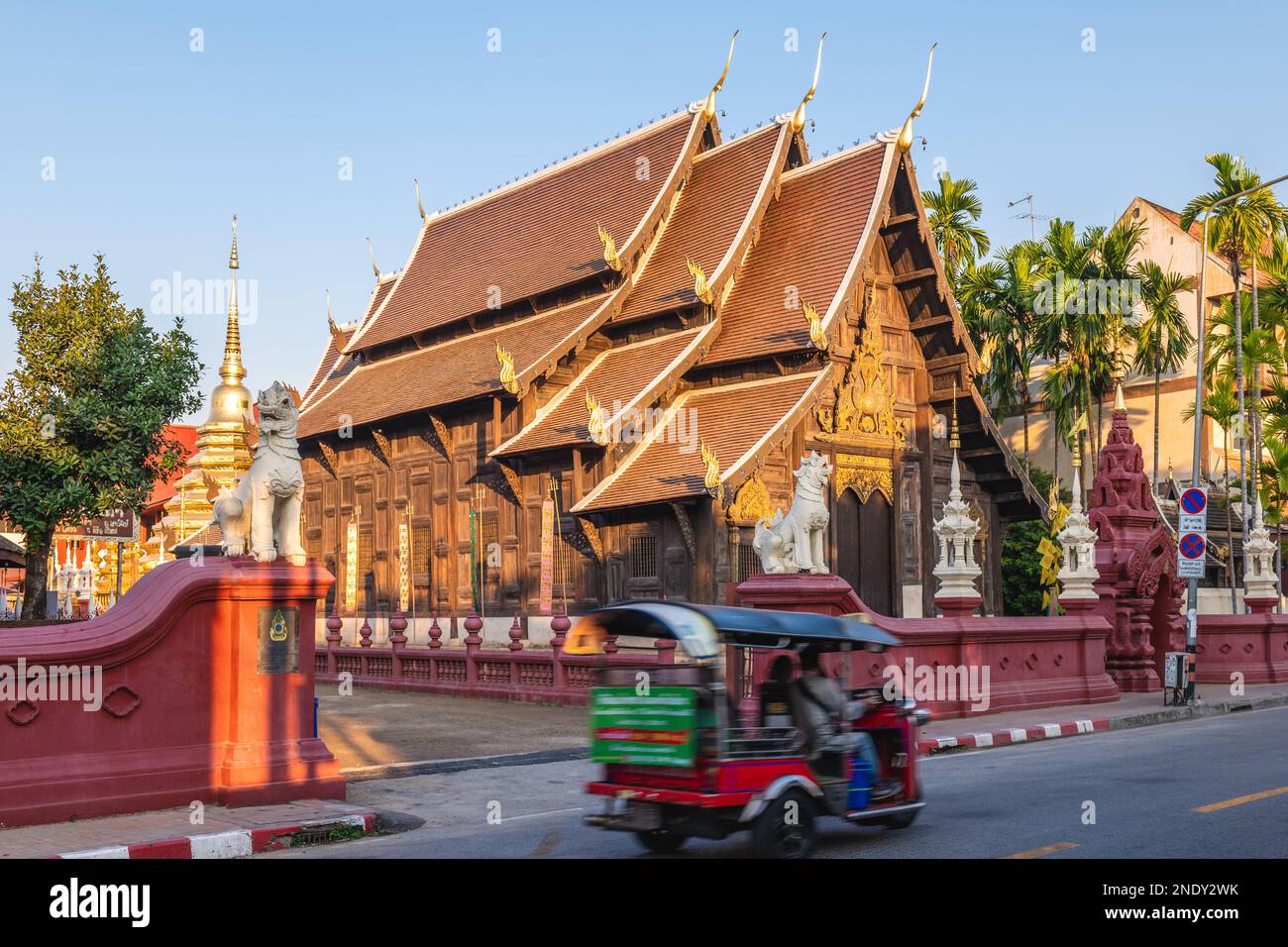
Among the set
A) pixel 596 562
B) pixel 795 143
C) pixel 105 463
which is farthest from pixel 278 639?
pixel 795 143

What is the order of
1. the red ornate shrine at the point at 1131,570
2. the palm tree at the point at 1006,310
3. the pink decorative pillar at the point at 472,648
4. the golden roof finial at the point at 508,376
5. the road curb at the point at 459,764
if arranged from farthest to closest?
the palm tree at the point at 1006,310 → the golden roof finial at the point at 508,376 → the red ornate shrine at the point at 1131,570 → the pink decorative pillar at the point at 472,648 → the road curb at the point at 459,764

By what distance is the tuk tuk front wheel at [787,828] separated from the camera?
7.88m

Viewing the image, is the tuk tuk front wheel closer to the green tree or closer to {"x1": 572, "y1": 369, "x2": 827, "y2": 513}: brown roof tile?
{"x1": 572, "y1": 369, "x2": 827, "y2": 513}: brown roof tile

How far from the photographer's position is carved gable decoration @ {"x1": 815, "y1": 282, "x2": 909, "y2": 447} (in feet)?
85.1

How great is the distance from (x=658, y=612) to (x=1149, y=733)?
10.6m

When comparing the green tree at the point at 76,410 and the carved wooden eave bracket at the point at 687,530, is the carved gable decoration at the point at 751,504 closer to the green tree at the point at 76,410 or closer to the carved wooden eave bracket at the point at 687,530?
the carved wooden eave bracket at the point at 687,530

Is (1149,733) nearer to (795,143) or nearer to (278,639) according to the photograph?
(278,639)

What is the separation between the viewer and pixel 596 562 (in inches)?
998

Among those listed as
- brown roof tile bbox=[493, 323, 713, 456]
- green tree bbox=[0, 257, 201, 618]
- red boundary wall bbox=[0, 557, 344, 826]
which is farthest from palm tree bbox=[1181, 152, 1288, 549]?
red boundary wall bbox=[0, 557, 344, 826]

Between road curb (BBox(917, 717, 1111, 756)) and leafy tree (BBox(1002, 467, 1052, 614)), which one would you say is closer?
road curb (BBox(917, 717, 1111, 756))

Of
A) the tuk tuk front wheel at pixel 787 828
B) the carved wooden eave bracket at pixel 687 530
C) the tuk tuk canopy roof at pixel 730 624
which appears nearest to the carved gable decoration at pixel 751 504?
the carved wooden eave bracket at pixel 687 530

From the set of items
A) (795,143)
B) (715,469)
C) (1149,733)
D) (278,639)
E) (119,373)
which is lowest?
(1149,733)

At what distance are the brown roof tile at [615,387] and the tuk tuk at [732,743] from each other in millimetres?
16438

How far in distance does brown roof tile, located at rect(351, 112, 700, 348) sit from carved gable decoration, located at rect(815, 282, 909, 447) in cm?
618
